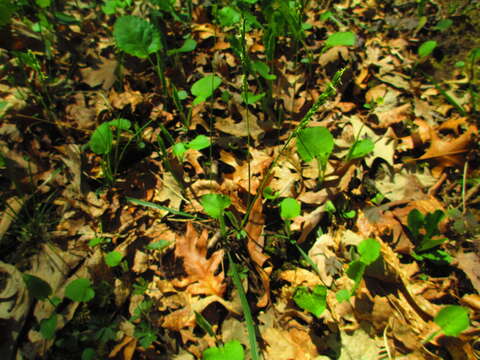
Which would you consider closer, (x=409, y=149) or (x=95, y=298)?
(x=95, y=298)

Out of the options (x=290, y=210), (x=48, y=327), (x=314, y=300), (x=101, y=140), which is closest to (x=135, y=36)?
(x=101, y=140)

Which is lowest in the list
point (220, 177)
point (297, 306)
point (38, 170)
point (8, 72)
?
point (297, 306)

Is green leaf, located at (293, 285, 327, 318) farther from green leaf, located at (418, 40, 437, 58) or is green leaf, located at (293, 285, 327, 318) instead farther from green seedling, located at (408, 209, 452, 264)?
green leaf, located at (418, 40, 437, 58)

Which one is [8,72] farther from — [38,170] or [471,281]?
[471,281]

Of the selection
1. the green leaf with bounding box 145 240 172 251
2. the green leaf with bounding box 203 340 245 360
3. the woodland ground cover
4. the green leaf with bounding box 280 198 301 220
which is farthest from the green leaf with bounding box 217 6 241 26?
the green leaf with bounding box 203 340 245 360

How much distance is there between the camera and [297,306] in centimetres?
126

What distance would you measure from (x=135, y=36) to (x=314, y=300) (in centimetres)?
173

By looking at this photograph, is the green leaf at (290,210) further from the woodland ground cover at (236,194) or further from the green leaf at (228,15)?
the green leaf at (228,15)

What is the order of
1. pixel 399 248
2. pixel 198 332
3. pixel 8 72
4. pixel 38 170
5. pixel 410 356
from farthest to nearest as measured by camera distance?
pixel 8 72
pixel 38 170
pixel 399 248
pixel 198 332
pixel 410 356

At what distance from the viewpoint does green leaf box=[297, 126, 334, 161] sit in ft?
4.23

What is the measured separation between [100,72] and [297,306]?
1973mm

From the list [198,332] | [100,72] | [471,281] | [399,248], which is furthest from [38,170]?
[471,281]

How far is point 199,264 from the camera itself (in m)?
1.36

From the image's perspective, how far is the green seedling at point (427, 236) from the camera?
128cm
